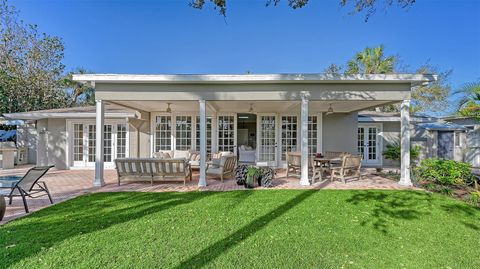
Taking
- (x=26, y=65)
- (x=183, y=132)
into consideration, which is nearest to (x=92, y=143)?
(x=183, y=132)

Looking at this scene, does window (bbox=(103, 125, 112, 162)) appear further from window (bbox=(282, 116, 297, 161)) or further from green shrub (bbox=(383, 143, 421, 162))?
green shrub (bbox=(383, 143, 421, 162))

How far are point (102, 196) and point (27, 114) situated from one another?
7.71m

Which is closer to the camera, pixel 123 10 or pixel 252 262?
pixel 252 262

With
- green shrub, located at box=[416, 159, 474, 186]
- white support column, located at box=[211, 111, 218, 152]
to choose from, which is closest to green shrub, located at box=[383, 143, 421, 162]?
green shrub, located at box=[416, 159, 474, 186]

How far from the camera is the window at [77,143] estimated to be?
35.7 feet

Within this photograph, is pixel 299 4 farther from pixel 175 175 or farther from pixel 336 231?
pixel 175 175

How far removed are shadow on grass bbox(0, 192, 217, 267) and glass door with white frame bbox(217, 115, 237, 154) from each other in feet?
16.2

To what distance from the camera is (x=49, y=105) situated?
17.5 m

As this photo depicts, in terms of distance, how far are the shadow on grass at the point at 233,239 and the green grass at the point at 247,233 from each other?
0.04 feet

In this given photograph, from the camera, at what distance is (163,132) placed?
11070mm

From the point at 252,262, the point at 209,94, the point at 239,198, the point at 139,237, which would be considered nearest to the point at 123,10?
the point at 209,94

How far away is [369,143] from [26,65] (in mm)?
22458

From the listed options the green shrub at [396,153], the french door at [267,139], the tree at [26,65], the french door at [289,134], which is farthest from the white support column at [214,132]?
the tree at [26,65]

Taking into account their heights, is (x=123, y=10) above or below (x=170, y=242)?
above
